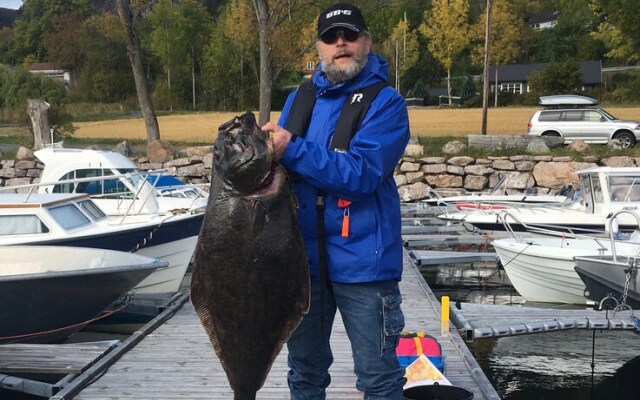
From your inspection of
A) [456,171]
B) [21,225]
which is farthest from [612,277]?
[456,171]

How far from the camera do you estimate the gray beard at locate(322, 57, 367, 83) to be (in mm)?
3373

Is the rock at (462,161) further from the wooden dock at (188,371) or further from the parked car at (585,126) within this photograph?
the wooden dock at (188,371)

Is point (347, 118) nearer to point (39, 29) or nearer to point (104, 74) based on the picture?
point (104, 74)

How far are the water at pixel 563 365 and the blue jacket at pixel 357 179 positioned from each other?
243 inches

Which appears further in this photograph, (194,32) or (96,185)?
(194,32)

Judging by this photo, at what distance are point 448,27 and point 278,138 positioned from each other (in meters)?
60.9

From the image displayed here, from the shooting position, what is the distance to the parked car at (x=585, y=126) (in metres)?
25.8

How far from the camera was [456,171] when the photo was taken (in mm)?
22422

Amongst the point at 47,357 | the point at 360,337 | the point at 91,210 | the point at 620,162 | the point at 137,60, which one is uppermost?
the point at 137,60

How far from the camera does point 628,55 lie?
26.8 meters

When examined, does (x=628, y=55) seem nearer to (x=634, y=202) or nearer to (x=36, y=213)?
(x=634, y=202)

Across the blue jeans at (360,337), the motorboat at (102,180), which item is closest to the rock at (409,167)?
the motorboat at (102,180)

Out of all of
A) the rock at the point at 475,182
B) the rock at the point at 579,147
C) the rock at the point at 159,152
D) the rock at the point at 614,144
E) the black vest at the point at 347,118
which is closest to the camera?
the black vest at the point at 347,118

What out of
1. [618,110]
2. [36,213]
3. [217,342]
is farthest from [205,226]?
[618,110]
